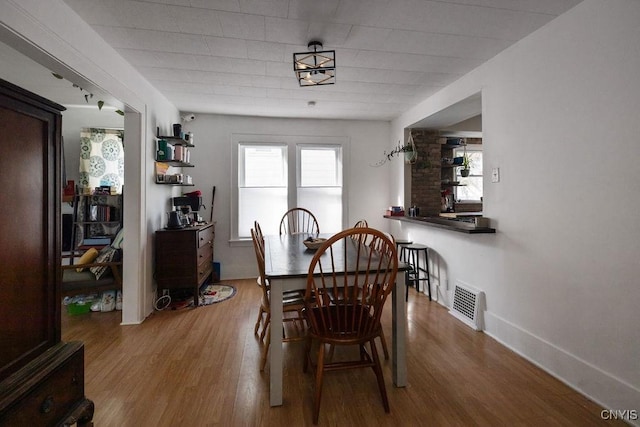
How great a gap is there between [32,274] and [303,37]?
2.16 meters

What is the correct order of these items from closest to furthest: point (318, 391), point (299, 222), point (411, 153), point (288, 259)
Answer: point (318, 391), point (288, 259), point (411, 153), point (299, 222)

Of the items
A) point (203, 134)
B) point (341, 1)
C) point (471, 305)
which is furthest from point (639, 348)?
point (203, 134)

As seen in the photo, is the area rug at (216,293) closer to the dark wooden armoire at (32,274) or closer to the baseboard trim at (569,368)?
the dark wooden armoire at (32,274)

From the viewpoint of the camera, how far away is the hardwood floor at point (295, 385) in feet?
5.32

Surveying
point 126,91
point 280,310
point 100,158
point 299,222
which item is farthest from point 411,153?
point 100,158

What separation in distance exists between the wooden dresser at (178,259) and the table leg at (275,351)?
6.16 ft

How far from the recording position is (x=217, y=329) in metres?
2.73

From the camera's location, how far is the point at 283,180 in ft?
14.8

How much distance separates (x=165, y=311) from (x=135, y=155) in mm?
1677

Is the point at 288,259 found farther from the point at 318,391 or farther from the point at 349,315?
the point at 318,391

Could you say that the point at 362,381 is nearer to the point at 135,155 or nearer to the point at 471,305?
the point at 471,305

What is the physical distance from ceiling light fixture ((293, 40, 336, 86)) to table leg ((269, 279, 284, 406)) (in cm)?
154

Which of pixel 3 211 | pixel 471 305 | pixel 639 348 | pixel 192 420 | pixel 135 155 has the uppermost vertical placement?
pixel 135 155

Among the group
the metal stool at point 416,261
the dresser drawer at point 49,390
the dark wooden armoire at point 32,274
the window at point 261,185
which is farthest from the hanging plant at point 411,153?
the dresser drawer at point 49,390
